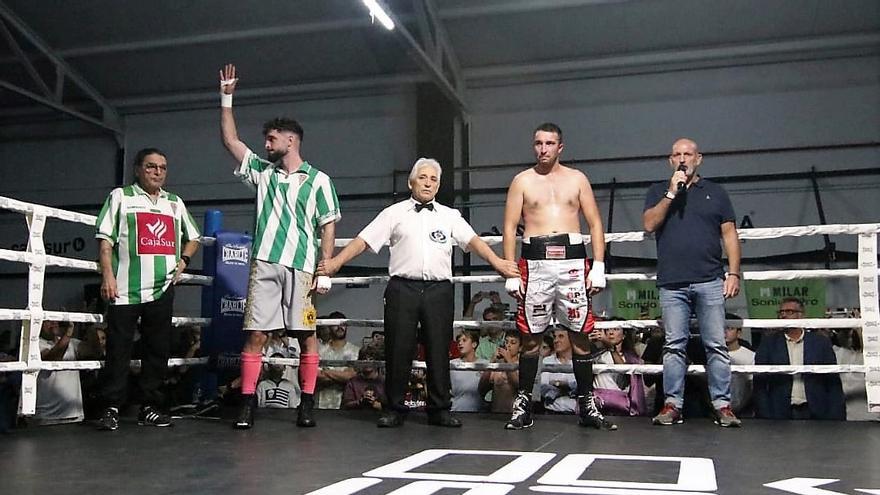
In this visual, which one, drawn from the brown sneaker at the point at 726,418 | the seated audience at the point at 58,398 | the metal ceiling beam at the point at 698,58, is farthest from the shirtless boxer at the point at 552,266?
the metal ceiling beam at the point at 698,58

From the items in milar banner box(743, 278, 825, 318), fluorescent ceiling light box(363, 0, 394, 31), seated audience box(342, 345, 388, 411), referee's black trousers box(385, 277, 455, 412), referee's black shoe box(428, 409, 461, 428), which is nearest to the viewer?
referee's black shoe box(428, 409, 461, 428)

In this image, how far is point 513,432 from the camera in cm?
281

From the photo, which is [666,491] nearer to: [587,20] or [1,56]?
[587,20]

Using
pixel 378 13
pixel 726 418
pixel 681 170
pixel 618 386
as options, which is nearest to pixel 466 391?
pixel 618 386

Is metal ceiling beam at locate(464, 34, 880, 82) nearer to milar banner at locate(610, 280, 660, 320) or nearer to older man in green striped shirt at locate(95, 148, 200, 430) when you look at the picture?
milar banner at locate(610, 280, 660, 320)

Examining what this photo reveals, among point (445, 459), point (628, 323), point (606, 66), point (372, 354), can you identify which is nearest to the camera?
point (445, 459)

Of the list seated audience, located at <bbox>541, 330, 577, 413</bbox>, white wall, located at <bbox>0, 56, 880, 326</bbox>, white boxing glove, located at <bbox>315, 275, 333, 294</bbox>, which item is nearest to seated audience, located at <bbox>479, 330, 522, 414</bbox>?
seated audience, located at <bbox>541, 330, 577, 413</bbox>

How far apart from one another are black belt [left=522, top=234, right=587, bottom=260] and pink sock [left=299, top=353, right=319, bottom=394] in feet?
3.30

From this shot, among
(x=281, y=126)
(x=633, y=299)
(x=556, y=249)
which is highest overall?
(x=281, y=126)

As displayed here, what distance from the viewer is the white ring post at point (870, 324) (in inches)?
118

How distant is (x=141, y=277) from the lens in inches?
122

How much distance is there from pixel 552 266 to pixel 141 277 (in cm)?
168

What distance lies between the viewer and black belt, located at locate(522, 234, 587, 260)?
9.89ft

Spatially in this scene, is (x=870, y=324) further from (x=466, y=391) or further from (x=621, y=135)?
(x=621, y=135)
